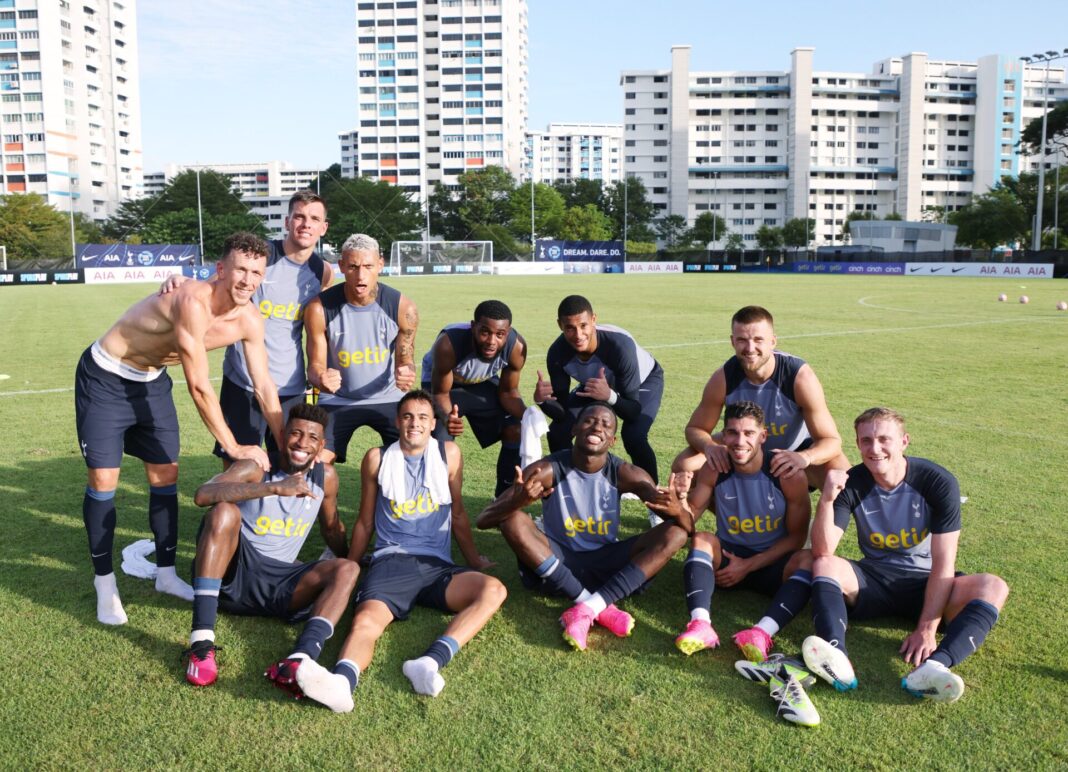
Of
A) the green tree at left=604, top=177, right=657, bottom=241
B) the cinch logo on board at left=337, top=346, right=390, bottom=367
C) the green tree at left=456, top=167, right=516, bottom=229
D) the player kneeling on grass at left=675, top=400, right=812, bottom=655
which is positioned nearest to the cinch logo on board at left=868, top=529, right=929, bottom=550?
the player kneeling on grass at left=675, top=400, right=812, bottom=655

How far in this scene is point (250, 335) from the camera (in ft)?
17.4

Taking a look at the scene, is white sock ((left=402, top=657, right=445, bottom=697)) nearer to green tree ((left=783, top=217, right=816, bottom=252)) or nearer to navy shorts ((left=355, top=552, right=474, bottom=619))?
navy shorts ((left=355, top=552, right=474, bottom=619))

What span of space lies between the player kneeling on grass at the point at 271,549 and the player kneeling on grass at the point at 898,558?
2395 millimetres

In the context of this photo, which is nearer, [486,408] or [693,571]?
[693,571]

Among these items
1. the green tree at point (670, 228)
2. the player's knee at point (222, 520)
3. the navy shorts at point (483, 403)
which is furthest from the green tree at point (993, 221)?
the player's knee at point (222, 520)

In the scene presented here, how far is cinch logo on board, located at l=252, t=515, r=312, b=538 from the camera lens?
488 centimetres

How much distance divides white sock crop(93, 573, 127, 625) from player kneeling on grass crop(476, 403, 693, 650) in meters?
2.01

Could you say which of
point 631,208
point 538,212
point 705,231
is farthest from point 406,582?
point 631,208

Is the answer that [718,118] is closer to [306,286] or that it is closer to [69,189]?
[69,189]

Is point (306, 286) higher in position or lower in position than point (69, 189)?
lower

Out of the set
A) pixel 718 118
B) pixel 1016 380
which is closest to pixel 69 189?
pixel 718 118

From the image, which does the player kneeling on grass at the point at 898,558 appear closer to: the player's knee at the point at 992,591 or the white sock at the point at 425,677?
the player's knee at the point at 992,591

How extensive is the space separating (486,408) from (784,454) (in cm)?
269

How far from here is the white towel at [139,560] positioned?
218 inches
